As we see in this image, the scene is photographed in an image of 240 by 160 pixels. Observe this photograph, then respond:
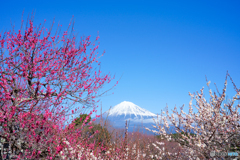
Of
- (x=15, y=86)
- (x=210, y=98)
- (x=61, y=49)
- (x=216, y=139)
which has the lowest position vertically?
(x=216, y=139)

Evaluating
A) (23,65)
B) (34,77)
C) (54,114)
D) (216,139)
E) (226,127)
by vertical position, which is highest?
(23,65)

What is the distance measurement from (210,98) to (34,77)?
20.3ft

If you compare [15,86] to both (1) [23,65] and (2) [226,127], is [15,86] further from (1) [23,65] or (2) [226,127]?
(2) [226,127]

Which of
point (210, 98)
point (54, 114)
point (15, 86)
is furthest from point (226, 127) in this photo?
point (15, 86)

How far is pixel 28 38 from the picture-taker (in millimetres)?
6984

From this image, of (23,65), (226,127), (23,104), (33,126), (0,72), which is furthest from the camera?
(23,65)

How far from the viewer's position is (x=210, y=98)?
5203mm

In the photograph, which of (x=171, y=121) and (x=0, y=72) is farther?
(x=0, y=72)

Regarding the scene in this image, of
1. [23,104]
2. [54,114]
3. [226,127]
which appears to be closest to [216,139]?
[226,127]

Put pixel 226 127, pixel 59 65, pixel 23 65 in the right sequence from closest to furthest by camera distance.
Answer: pixel 226 127 < pixel 23 65 < pixel 59 65

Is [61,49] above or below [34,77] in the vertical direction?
above

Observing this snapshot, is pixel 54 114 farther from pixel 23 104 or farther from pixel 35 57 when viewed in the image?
pixel 35 57

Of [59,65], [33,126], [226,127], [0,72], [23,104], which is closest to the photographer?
[226,127]

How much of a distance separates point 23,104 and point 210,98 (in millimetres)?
5991
